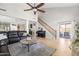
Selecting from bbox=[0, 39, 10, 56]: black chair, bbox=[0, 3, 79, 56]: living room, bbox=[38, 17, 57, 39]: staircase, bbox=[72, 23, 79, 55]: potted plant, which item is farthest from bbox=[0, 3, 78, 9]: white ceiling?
bbox=[0, 39, 10, 56]: black chair

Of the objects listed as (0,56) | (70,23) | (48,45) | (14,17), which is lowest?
(0,56)

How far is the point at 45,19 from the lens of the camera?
2221 millimetres

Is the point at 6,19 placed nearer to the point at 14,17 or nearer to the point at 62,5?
the point at 14,17

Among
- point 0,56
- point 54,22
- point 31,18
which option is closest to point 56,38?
point 54,22

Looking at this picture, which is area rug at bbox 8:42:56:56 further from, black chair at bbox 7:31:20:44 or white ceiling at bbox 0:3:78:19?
white ceiling at bbox 0:3:78:19

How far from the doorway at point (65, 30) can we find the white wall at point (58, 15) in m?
0.09

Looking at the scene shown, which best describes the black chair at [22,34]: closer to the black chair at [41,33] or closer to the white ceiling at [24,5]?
the black chair at [41,33]

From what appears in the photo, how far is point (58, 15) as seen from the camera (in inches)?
85.0

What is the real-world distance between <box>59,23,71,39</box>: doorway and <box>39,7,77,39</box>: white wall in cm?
9

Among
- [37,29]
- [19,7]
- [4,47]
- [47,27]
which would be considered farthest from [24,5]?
[4,47]

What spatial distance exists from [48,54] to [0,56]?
3.25 feet

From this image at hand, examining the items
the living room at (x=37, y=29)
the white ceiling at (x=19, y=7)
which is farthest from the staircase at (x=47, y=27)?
the white ceiling at (x=19, y=7)

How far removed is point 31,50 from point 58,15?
0.95 m

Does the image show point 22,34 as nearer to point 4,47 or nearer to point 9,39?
point 9,39
